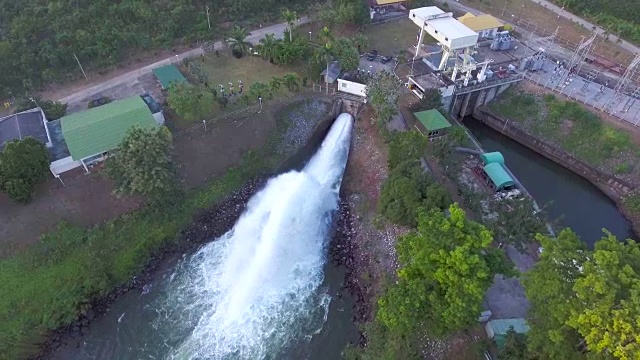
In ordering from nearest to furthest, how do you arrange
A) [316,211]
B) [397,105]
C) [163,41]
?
1. [316,211]
2. [397,105]
3. [163,41]

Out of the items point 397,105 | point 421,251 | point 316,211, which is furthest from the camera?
point 397,105

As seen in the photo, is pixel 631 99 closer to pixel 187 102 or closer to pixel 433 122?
pixel 433 122

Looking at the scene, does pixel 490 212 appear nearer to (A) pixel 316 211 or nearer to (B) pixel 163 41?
(A) pixel 316 211

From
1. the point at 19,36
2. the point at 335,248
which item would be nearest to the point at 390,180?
the point at 335,248

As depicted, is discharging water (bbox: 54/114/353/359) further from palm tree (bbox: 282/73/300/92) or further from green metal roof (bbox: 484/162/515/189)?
green metal roof (bbox: 484/162/515/189)

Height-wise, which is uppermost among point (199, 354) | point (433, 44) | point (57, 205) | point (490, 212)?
point (433, 44)

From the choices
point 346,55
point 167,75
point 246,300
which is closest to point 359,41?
point 346,55

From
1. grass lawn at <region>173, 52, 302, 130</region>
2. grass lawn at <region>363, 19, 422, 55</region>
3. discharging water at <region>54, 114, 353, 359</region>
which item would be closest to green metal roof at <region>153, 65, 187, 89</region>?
grass lawn at <region>173, 52, 302, 130</region>
